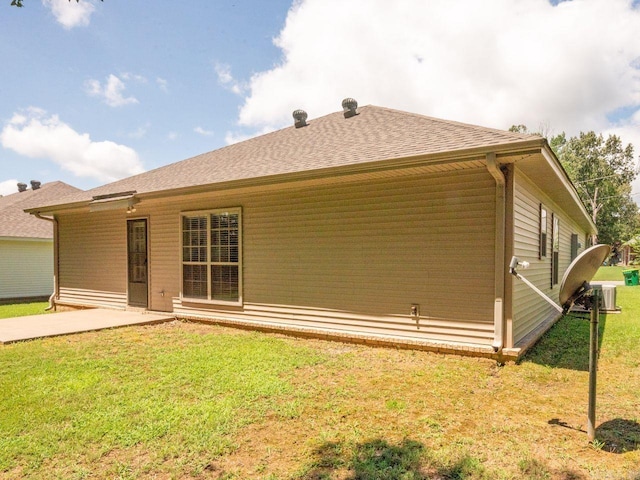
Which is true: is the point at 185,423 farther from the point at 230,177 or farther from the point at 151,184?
the point at 151,184

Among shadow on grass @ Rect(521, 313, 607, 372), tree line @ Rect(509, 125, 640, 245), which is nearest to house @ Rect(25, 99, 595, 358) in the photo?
shadow on grass @ Rect(521, 313, 607, 372)

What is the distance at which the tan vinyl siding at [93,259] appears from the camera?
29.3ft

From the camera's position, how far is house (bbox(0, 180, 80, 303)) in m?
13.1

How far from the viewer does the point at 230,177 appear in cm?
664

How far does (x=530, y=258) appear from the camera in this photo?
6.08 metres

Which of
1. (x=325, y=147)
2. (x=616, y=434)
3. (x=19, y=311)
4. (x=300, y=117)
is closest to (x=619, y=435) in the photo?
(x=616, y=434)

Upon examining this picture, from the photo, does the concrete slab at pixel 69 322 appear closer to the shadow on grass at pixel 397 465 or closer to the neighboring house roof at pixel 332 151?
the neighboring house roof at pixel 332 151

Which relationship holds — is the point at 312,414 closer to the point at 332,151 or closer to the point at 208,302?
the point at 332,151

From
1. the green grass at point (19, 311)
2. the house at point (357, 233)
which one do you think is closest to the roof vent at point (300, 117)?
the house at point (357, 233)

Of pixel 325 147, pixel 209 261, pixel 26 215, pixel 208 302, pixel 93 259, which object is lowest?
pixel 208 302

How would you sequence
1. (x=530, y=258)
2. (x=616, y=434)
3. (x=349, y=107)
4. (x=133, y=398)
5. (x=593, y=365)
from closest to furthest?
1. (x=593, y=365)
2. (x=616, y=434)
3. (x=133, y=398)
4. (x=530, y=258)
5. (x=349, y=107)

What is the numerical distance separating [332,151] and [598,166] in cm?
4155

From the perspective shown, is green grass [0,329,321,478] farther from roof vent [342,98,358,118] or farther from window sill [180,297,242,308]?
roof vent [342,98,358,118]

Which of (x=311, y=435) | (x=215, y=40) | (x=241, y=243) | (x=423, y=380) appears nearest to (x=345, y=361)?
(x=423, y=380)
